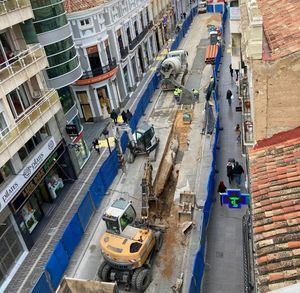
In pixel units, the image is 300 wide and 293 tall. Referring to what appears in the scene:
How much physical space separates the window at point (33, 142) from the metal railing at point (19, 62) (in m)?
4.63

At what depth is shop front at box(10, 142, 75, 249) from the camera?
2383cm

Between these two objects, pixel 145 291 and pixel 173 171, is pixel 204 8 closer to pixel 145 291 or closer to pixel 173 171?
pixel 173 171

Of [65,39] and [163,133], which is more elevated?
[65,39]

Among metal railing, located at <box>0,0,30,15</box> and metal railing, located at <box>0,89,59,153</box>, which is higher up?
metal railing, located at <box>0,0,30,15</box>

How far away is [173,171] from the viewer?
96.9 feet

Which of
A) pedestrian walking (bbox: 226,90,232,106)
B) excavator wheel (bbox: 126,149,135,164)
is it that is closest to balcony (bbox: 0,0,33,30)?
excavator wheel (bbox: 126,149,135,164)

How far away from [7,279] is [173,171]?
13675 millimetres

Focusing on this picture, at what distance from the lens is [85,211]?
25109 mm

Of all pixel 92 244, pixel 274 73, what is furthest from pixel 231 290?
pixel 274 73

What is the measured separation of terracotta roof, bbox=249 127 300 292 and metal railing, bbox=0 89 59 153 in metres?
13.6

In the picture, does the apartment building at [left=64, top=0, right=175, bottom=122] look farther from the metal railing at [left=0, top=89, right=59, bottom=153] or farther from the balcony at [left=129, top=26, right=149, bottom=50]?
the metal railing at [left=0, top=89, right=59, bottom=153]

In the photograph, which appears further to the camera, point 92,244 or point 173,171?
point 173,171

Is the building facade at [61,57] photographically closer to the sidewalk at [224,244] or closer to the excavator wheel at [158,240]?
the excavator wheel at [158,240]

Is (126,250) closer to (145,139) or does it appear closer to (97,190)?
(97,190)
